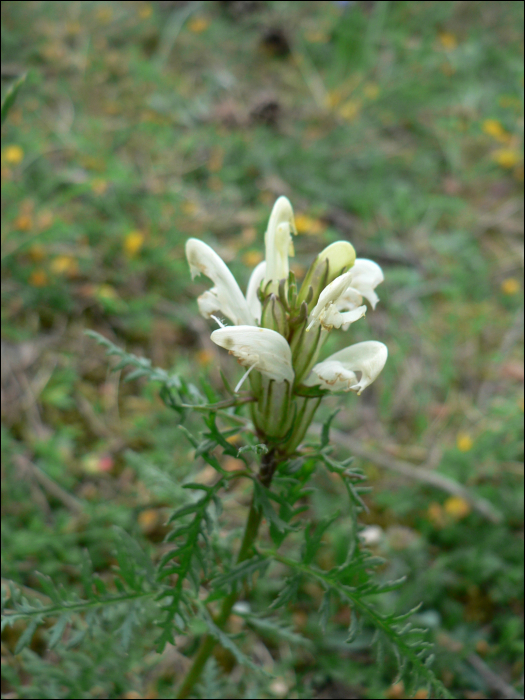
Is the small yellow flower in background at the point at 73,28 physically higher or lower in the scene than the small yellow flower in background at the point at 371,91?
higher

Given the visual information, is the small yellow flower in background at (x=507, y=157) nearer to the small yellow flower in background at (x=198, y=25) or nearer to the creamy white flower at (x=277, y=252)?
the small yellow flower in background at (x=198, y=25)

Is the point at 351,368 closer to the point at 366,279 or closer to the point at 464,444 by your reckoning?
the point at 366,279

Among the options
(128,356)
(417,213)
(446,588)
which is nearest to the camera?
(128,356)

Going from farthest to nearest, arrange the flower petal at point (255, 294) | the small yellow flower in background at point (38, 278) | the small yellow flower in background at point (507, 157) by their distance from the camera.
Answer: the small yellow flower in background at point (507, 157), the small yellow flower in background at point (38, 278), the flower petal at point (255, 294)

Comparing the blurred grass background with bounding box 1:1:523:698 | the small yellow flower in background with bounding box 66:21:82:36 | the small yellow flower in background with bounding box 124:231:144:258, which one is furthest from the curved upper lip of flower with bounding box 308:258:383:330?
the small yellow flower in background with bounding box 66:21:82:36

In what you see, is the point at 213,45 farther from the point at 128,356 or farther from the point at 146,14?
the point at 128,356

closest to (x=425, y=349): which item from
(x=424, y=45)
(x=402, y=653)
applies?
(x=402, y=653)

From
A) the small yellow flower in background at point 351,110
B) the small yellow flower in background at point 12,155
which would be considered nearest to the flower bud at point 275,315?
the small yellow flower in background at point 12,155

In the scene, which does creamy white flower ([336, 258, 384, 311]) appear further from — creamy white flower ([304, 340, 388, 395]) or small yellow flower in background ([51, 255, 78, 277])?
small yellow flower in background ([51, 255, 78, 277])
